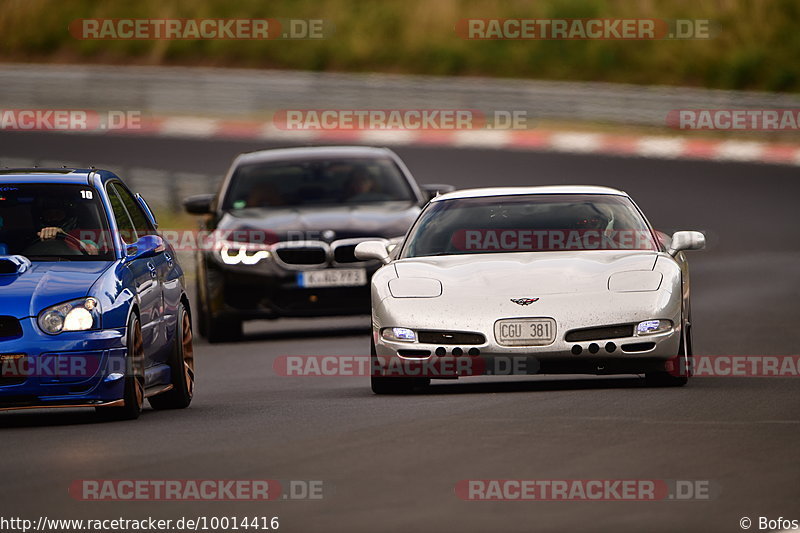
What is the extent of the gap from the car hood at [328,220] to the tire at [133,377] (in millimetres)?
6041

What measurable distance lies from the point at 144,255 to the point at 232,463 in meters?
2.72

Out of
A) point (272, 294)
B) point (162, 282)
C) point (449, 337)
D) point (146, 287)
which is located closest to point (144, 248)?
point (146, 287)

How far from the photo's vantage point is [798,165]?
3403 cm

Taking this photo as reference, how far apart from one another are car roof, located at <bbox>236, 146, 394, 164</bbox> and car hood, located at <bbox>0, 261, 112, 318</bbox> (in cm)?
762

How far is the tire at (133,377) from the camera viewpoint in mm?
10555

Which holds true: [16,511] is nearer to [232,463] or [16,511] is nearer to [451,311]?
[232,463]

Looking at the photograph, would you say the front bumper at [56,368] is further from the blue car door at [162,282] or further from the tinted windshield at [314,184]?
the tinted windshield at [314,184]

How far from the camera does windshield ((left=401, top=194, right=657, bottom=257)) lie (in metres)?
12.4

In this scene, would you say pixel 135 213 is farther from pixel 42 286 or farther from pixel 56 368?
pixel 56 368

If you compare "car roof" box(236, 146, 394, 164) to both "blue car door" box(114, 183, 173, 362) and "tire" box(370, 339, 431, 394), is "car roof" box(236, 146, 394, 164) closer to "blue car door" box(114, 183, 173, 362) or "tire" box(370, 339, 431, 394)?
"blue car door" box(114, 183, 173, 362)

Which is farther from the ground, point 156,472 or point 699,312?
point 156,472

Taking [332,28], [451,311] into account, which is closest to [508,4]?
[332,28]

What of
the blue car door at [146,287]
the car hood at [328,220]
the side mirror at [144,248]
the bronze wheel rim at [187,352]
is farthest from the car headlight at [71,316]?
the car hood at [328,220]

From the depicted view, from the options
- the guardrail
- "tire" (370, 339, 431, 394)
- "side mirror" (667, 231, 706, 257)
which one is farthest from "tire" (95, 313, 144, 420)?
the guardrail
